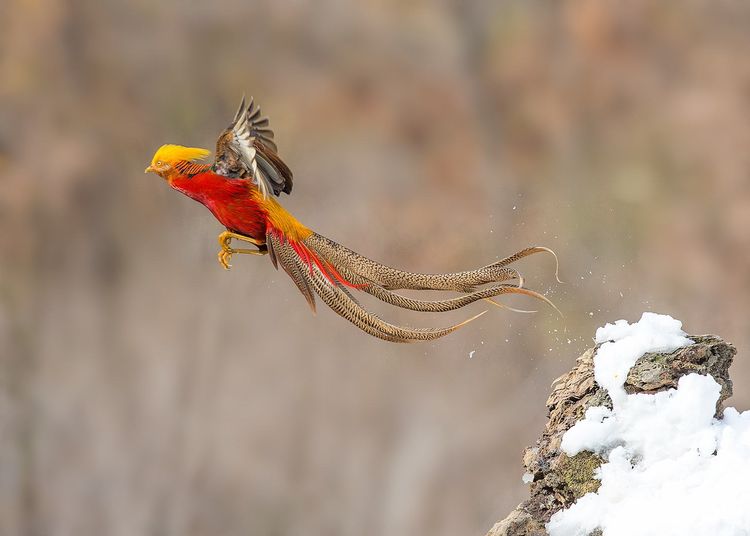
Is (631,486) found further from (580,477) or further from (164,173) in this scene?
(164,173)

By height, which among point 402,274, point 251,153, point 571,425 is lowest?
point 571,425

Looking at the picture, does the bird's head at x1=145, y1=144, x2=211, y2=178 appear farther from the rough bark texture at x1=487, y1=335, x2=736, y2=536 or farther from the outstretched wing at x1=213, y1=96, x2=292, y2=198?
the rough bark texture at x1=487, y1=335, x2=736, y2=536

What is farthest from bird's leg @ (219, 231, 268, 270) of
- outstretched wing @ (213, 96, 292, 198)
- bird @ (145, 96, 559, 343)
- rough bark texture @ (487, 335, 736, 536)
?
rough bark texture @ (487, 335, 736, 536)

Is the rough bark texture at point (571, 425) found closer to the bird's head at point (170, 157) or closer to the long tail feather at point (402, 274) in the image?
the long tail feather at point (402, 274)

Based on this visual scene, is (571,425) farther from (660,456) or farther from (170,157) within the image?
(170,157)

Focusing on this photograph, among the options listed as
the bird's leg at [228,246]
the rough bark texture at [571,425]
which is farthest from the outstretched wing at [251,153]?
the rough bark texture at [571,425]

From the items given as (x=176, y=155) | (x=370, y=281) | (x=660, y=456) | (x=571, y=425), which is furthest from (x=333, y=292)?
(x=660, y=456)
